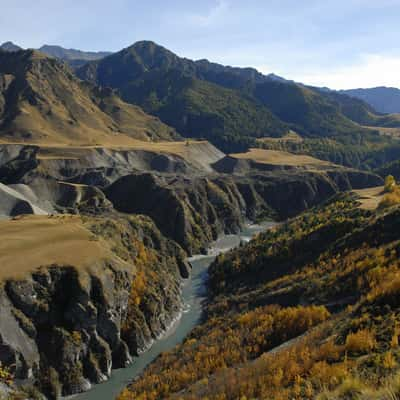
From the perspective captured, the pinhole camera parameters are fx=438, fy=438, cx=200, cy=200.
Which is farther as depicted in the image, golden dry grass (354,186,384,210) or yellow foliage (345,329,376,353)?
golden dry grass (354,186,384,210)

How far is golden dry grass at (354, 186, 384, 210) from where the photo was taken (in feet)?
299

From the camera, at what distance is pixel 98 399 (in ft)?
164

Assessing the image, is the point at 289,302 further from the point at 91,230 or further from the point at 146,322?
the point at 91,230

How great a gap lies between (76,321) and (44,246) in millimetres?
13878

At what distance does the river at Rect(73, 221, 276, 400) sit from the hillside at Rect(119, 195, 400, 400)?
3.11m

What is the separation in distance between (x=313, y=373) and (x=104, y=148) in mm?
173435

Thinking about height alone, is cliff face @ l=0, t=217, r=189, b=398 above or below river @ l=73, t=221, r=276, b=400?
above

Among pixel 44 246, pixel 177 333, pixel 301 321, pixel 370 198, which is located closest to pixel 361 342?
pixel 301 321

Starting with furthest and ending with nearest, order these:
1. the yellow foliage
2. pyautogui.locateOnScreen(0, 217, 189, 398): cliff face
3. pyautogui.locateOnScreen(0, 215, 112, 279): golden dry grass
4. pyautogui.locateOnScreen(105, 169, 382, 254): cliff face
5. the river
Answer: pyautogui.locateOnScreen(105, 169, 382, 254): cliff face < pyautogui.locateOnScreen(0, 215, 112, 279): golden dry grass < the river < pyautogui.locateOnScreen(0, 217, 189, 398): cliff face < the yellow foliage

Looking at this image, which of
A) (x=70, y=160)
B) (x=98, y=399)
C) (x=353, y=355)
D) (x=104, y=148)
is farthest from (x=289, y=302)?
(x=104, y=148)

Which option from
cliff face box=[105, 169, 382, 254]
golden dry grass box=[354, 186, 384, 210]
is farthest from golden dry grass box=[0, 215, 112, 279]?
golden dry grass box=[354, 186, 384, 210]

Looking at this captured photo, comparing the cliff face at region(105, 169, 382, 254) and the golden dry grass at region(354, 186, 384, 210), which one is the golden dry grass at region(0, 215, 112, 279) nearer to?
the cliff face at region(105, 169, 382, 254)

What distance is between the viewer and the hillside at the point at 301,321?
73.6 ft

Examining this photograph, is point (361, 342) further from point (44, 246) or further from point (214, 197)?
point (214, 197)
